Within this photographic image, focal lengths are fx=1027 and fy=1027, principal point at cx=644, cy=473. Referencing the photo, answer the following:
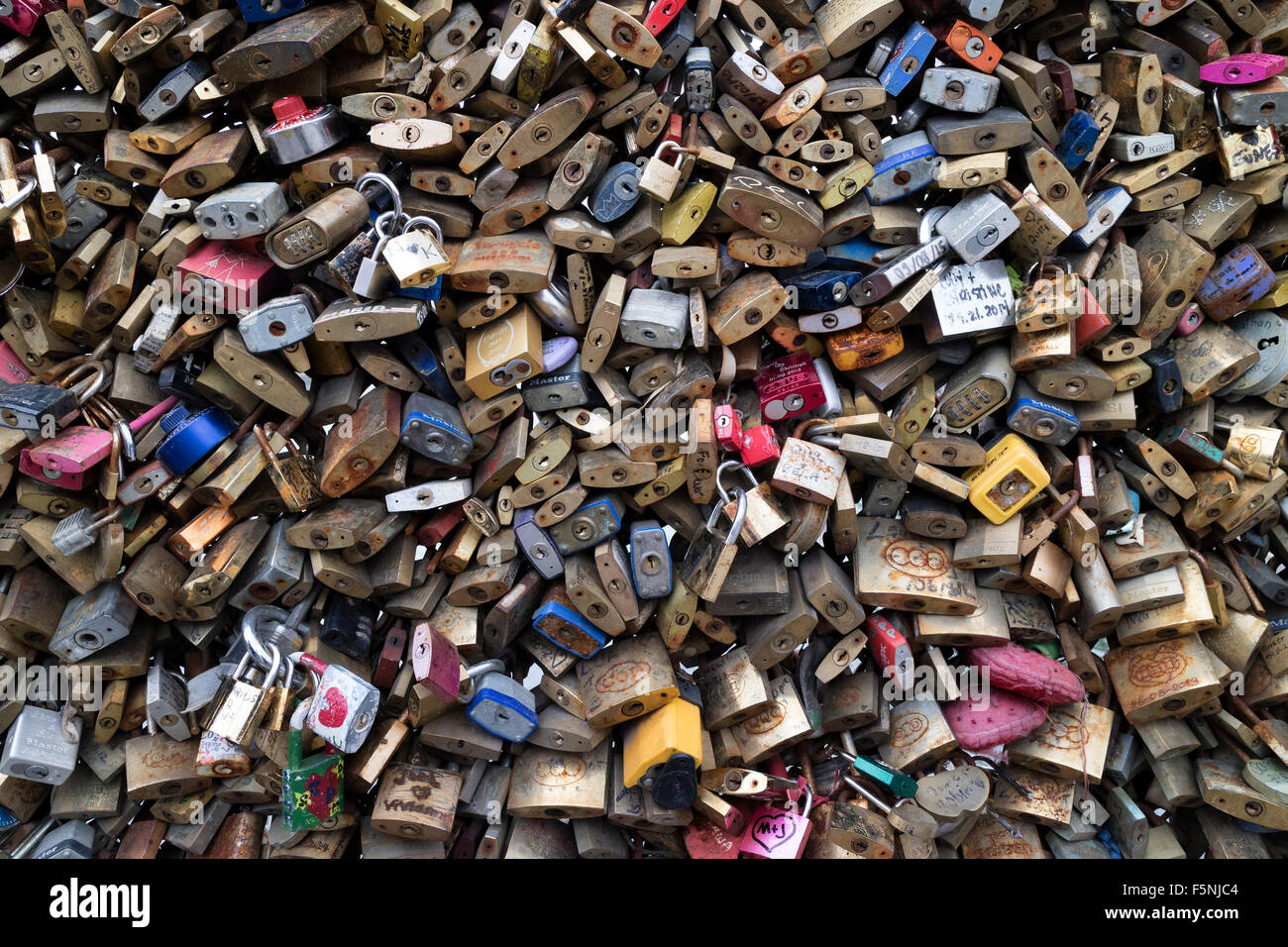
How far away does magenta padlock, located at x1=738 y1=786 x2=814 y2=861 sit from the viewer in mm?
3615

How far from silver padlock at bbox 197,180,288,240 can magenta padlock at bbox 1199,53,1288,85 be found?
10.7ft

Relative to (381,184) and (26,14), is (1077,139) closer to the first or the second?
(381,184)

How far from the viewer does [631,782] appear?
350 cm

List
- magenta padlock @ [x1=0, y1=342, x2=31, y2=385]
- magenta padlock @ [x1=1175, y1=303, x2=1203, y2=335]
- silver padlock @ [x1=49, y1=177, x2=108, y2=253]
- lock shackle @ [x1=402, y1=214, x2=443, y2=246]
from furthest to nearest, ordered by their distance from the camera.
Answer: magenta padlock @ [x1=1175, y1=303, x2=1203, y2=335]
magenta padlock @ [x1=0, y1=342, x2=31, y2=385]
silver padlock @ [x1=49, y1=177, x2=108, y2=253]
lock shackle @ [x1=402, y1=214, x2=443, y2=246]

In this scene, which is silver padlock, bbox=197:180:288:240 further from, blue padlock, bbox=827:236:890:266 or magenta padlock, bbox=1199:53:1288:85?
magenta padlock, bbox=1199:53:1288:85

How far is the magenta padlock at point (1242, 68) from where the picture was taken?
3596mm

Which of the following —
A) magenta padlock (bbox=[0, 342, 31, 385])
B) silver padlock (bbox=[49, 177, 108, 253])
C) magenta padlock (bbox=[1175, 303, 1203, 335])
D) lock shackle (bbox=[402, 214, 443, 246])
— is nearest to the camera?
lock shackle (bbox=[402, 214, 443, 246])

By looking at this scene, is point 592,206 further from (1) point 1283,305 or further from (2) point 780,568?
(1) point 1283,305

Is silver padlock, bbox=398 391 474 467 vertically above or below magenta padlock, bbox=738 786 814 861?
above

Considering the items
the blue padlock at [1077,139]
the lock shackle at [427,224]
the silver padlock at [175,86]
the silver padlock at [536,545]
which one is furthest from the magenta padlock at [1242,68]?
the silver padlock at [175,86]

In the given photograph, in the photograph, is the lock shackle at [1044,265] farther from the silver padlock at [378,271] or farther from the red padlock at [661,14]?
the silver padlock at [378,271]

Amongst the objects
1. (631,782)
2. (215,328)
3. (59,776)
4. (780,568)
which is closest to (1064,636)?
(780,568)

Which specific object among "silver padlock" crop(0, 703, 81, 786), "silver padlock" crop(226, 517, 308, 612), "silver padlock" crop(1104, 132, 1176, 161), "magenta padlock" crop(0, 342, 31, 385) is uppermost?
"silver padlock" crop(1104, 132, 1176, 161)

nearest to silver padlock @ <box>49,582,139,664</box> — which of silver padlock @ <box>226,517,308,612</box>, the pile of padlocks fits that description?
the pile of padlocks
